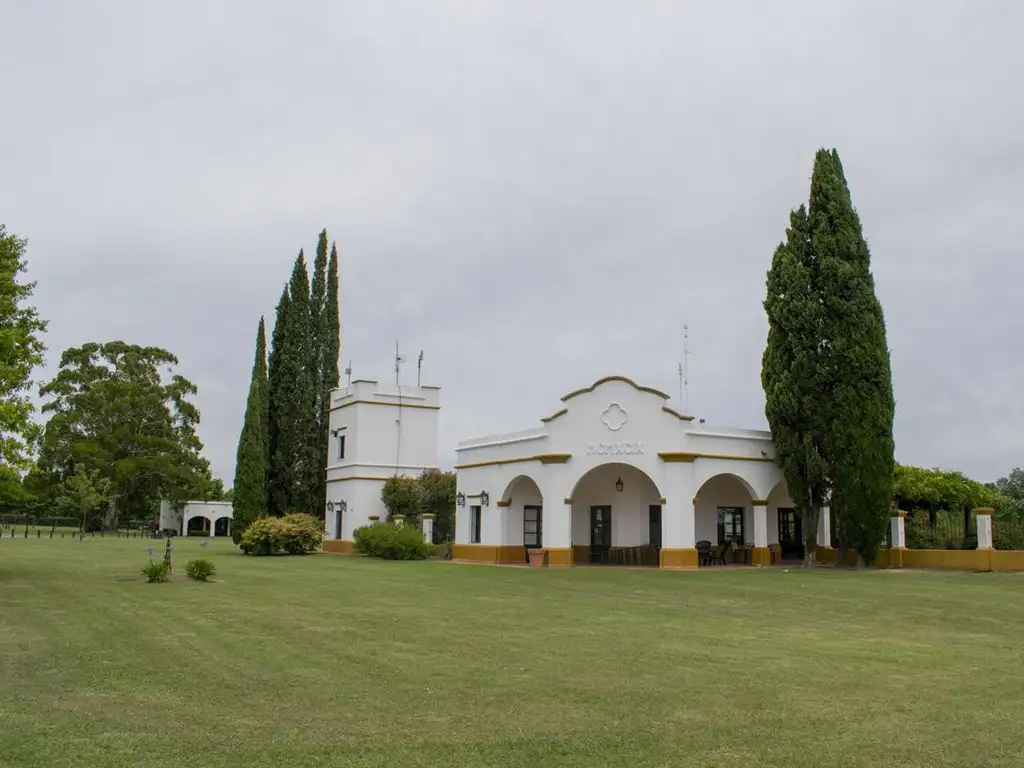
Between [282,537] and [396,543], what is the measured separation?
500 cm

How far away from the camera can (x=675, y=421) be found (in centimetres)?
2575

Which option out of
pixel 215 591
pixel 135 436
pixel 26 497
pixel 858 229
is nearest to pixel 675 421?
pixel 858 229

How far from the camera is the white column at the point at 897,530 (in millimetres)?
24547

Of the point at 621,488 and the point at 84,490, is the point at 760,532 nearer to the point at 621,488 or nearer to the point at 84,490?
the point at 621,488

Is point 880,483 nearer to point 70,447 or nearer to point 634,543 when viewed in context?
point 634,543

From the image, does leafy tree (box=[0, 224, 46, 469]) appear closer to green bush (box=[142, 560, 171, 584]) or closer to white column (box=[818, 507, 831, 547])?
green bush (box=[142, 560, 171, 584])

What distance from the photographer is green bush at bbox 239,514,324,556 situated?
32375 mm

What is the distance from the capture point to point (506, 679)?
8.66 m

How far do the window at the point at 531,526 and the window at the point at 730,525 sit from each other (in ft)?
19.3

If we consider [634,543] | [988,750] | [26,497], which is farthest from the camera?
[634,543]

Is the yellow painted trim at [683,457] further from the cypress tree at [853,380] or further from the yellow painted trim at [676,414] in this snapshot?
the cypress tree at [853,380]

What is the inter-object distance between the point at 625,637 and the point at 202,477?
5300cm

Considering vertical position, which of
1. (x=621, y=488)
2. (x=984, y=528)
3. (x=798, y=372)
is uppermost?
(x=798, y=372)

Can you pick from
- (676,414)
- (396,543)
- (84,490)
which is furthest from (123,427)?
(676,414)
